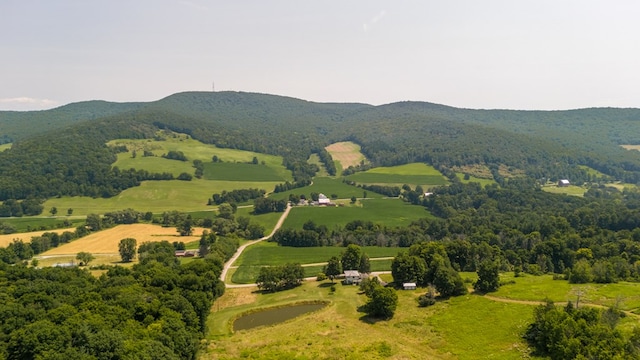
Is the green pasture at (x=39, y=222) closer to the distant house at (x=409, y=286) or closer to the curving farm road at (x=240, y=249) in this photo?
the curving farm road at (x=240, y=249)

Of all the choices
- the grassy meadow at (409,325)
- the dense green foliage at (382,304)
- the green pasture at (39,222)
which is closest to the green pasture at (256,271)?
the grassy meadow at (409,325)

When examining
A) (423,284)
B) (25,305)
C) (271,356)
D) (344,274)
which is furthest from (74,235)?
(423,284)

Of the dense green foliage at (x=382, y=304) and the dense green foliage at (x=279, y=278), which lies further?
the dense green foliage at (x=279, y=278)

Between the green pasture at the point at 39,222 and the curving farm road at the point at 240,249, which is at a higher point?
the green pasture at the point at 39,222

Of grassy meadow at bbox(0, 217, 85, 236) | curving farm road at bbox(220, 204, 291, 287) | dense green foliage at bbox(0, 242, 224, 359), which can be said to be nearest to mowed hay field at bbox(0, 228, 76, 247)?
grassy meadow at bbox(0, 217, 85, 236)

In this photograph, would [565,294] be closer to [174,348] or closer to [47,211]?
[174,348]

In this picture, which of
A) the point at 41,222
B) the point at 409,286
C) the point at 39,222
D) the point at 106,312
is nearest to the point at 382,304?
the point at 409,286

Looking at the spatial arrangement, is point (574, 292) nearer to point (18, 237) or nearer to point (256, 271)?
point (256, 271)
